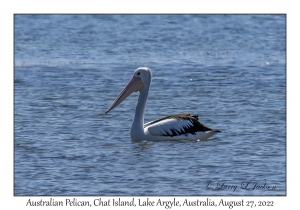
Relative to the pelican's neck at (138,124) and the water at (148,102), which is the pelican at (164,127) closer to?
the pelican's neck at (138,124)

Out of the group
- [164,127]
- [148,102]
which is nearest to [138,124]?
[164,127]

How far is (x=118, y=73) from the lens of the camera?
18125 millimetres

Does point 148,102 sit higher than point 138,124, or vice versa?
point 148,102

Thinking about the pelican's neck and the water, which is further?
the pelican's neck

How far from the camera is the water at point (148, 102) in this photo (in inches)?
380

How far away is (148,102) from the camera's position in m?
14.6

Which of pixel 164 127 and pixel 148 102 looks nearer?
pixel 164 127

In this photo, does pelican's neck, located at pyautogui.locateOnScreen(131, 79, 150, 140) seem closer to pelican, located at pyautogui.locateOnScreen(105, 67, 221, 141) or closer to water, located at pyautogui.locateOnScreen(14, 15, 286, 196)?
pelican, located at pyautogui.locateOnScreen(105, 67, 221, 141)

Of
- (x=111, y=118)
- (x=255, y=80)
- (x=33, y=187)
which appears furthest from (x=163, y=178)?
(x=255, y=80)

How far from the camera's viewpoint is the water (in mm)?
9648

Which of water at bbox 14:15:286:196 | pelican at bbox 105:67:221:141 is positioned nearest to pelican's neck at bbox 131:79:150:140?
pelican at bbox 105:67:221:141

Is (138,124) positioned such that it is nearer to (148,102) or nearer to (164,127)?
(164,127)

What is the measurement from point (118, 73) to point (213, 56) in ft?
12.2

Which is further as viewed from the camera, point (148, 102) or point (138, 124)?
point (148, 102)
